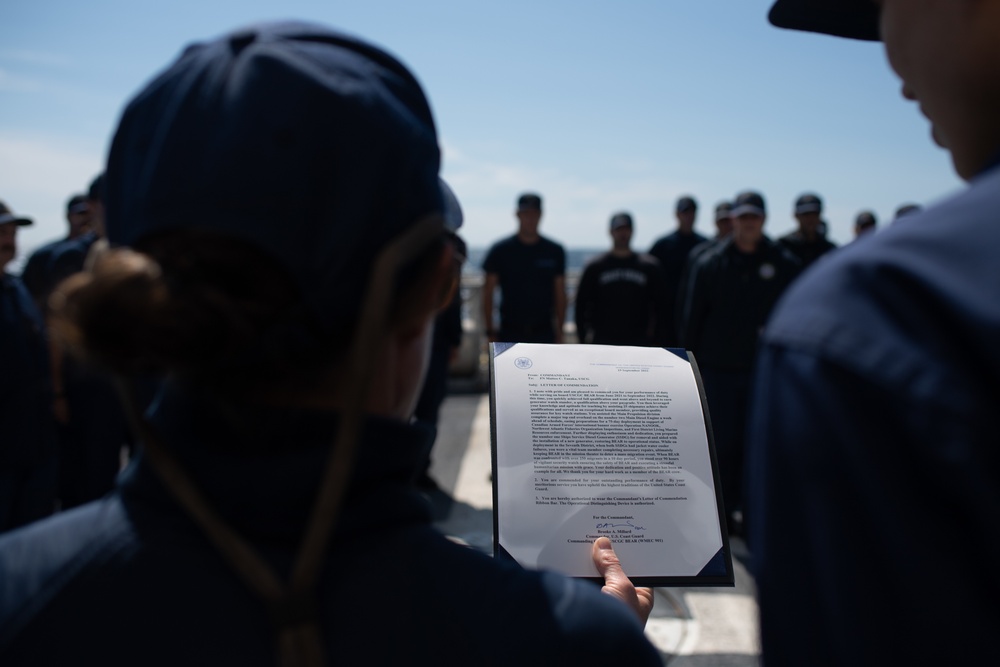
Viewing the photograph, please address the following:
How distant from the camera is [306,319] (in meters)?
0.82

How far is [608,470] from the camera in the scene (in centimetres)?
161

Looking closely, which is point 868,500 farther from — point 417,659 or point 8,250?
point 8,250

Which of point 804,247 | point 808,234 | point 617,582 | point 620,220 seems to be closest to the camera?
point 617,582

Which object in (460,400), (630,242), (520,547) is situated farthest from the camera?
(460,400)

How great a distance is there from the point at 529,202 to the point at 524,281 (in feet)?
2.62

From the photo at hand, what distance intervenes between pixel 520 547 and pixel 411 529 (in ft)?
2.39

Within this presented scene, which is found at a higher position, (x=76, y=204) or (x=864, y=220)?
(x=76, y=204)

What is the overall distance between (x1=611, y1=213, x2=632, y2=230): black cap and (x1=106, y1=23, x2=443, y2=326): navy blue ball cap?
6.77 meters

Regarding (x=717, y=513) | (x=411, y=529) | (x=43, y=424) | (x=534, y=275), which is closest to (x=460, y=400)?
(x=534, y=275)

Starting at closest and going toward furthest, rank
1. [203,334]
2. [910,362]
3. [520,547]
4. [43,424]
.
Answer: [910,362], [203,334], [520,547], [43,424]

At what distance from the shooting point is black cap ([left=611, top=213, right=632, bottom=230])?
749 centimetres
